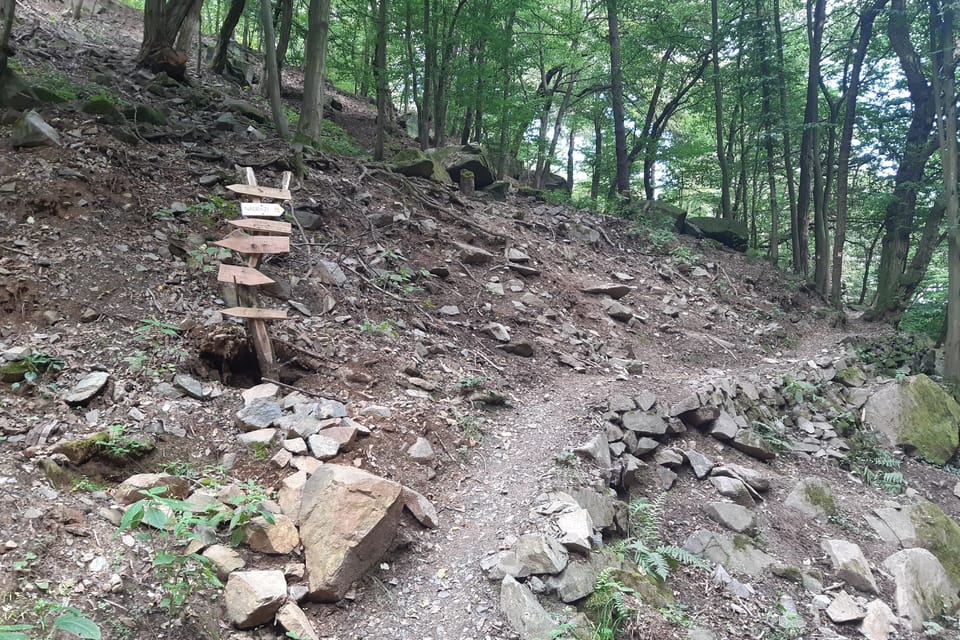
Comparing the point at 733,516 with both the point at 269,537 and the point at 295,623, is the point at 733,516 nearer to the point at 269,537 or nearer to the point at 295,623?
the point at 295,623

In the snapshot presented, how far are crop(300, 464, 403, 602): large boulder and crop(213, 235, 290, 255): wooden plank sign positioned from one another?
231 centimetres

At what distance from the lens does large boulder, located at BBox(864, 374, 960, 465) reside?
23.6 ft

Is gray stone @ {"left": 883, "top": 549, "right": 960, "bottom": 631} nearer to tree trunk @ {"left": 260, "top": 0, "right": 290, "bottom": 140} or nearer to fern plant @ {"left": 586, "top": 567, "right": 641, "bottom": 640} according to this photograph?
fern plant @ {"left": 586, "top": 567, "right": 641, "bottom": 640}

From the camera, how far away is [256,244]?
4859 mm

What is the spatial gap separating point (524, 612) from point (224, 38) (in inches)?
617

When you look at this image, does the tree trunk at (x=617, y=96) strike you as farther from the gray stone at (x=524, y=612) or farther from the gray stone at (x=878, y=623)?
the gray stone at (x=524, y=612)

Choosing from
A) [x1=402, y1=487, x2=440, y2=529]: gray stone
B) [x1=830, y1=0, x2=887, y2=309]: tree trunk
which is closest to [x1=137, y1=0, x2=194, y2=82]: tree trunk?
[x1=402, y1=487, x2=440, y2=529]: gray stone

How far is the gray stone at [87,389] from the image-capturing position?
3975 mm

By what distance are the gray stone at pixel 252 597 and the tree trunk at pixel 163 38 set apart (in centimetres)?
1160

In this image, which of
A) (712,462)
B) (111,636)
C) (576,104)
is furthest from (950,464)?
(576,104)

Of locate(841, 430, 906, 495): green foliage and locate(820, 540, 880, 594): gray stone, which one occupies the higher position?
locate(841, 430, 906, 495): green foliage

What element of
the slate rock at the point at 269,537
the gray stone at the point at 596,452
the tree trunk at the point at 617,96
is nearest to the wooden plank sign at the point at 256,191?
the slate rock at the point at 269,537

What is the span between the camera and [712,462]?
555 cm

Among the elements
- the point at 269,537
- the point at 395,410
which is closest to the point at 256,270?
the point at 395,410
